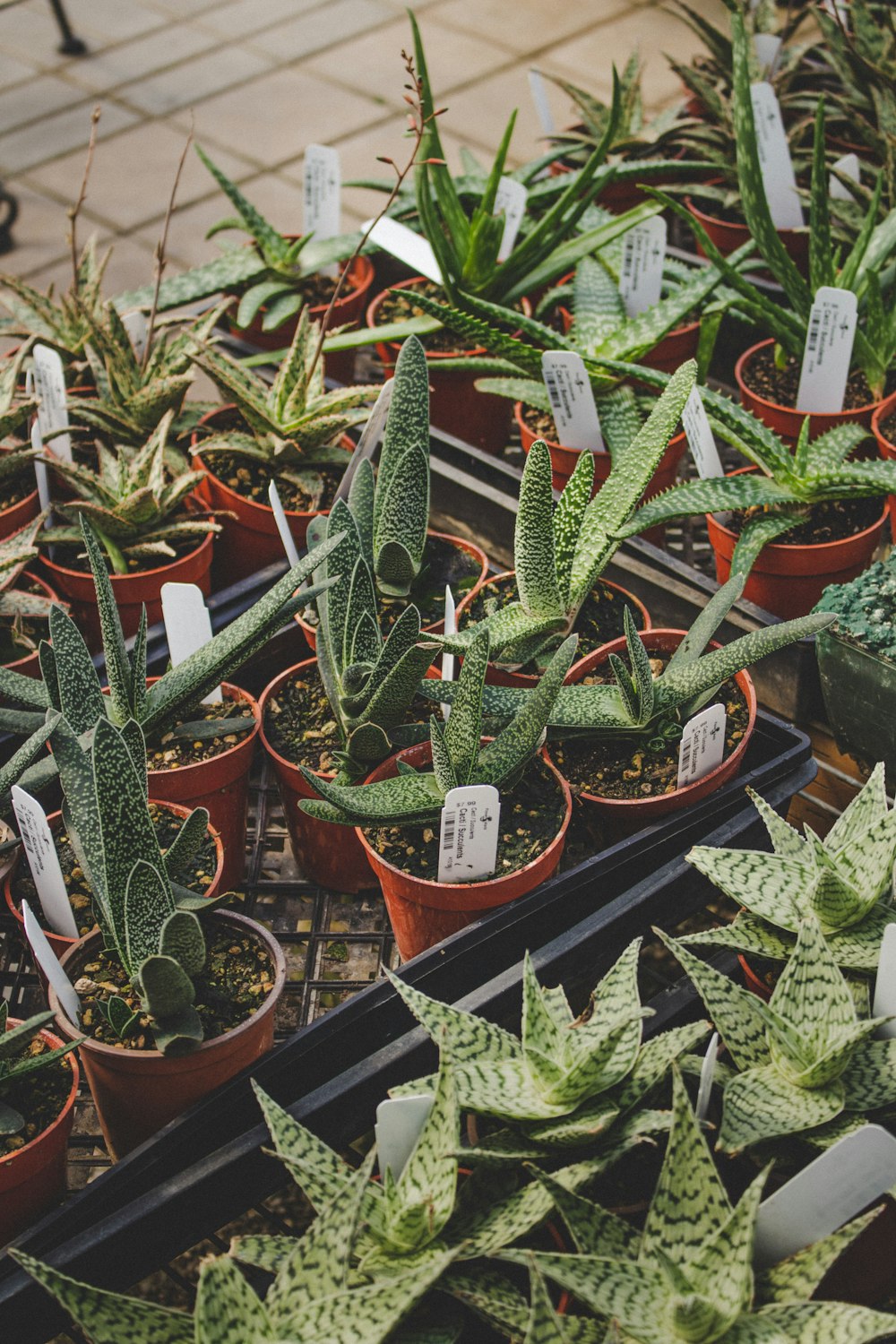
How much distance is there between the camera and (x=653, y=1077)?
0.94 metres

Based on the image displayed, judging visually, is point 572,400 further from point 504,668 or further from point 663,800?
point 663,800

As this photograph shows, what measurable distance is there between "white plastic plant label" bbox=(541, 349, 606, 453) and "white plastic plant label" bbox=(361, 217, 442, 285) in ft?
0.90

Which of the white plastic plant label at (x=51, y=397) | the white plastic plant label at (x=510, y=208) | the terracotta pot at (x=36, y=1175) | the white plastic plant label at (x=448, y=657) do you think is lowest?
the terracotta pot at (x=36, y=1175)

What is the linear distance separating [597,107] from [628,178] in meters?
0.35

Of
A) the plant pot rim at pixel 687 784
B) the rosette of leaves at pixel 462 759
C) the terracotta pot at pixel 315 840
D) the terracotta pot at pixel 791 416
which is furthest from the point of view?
the terracotta pot at pixel 791 416

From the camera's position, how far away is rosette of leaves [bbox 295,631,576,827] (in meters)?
1.15

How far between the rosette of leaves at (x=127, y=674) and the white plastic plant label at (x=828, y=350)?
2.56 feet

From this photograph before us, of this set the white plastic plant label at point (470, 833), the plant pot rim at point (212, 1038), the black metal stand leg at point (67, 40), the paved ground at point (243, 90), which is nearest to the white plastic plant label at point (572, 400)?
the white plastic plant label at point (470, 833)

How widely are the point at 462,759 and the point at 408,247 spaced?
3.21ft

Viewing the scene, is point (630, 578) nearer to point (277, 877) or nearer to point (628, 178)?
point (277, 877)

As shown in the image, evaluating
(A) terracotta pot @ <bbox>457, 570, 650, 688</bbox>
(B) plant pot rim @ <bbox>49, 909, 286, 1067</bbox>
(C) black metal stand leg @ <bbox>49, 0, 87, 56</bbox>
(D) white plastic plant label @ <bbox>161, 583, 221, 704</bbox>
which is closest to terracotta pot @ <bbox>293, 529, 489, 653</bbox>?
(A) terracotta pot @ <bbox>457, 570, 650, 688</bbox>

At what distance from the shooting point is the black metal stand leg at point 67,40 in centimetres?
393

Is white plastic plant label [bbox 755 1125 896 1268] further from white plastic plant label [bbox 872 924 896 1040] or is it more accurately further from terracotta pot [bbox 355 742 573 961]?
terracotta pot [bbox 355 742 573 961]

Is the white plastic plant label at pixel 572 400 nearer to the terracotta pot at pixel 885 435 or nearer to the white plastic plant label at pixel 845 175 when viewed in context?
the terracotta pot at pixel 885 435
